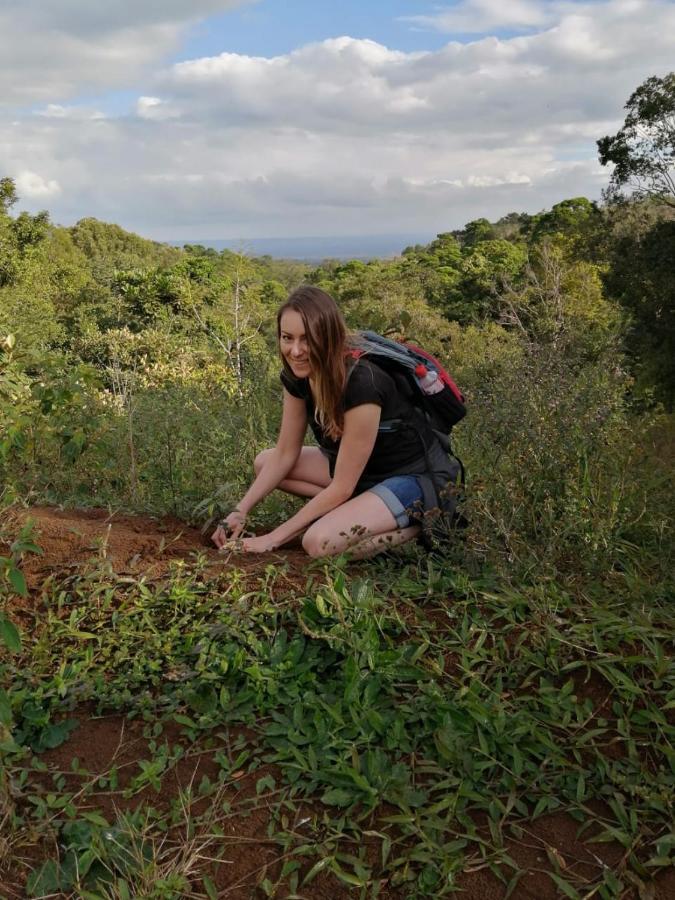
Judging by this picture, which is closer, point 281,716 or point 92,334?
point 281,716

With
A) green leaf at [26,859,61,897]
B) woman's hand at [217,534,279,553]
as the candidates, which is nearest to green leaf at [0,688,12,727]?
green leaf at [26,859,61,897]

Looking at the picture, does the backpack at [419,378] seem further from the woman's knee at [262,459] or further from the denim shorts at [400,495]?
the woman's knee at [262,459]

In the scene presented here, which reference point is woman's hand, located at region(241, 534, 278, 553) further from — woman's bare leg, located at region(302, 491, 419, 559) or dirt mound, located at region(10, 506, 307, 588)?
woman's bare leg, located at region(302, 491, 419, 559)

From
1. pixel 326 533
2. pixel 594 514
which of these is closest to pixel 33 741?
pixel 326 533

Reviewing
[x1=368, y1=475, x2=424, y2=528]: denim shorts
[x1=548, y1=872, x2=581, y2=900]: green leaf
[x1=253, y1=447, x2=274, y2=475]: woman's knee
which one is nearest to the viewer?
[x1=548, y1=872, x2=581, y2=900]: green leaf

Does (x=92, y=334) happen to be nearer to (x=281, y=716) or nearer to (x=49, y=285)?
(x=49, y=285)

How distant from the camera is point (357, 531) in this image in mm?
2812

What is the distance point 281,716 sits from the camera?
2.14m

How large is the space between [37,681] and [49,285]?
30529 millimetres

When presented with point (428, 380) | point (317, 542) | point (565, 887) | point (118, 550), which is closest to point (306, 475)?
point (317, 542)

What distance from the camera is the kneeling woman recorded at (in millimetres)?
2879

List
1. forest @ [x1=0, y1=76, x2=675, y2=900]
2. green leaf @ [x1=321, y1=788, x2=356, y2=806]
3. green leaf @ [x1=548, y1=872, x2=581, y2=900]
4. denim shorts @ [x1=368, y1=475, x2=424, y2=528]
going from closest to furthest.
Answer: green leaf @ [x1=548, y1=872, x2=581, y2=900] → forest @ [x1=0, y1=76, x2=675, y2=900] → green leaf @ [x1=321, y1=788, x2=356, y2=806] → denim shorts @ [x1=368, y1=475, x2=424, y2=528]

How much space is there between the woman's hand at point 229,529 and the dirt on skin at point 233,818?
0.83 feet

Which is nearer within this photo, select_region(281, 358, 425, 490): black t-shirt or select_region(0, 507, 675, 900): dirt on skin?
select_region(0, 507, 675, 900): dirt on skin
